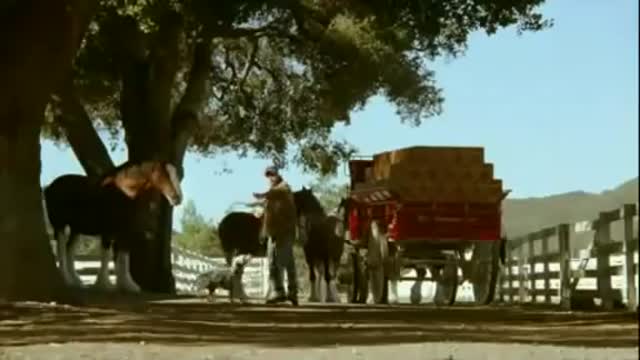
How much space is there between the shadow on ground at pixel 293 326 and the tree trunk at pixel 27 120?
3.22 feet

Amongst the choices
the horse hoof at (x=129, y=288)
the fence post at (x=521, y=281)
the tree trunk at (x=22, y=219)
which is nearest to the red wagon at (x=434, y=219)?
the fence post at (x=521, y=281)

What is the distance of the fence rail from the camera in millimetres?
17906

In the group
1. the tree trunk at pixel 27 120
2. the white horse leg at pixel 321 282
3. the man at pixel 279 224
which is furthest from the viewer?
the white horse leg at pixel 321 282

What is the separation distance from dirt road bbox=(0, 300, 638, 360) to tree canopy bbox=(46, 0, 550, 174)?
476 centimetres

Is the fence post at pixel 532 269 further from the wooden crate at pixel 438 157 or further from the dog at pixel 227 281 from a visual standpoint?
the dog at pixel 227 281

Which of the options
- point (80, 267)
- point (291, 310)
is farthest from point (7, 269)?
point (80, 267)

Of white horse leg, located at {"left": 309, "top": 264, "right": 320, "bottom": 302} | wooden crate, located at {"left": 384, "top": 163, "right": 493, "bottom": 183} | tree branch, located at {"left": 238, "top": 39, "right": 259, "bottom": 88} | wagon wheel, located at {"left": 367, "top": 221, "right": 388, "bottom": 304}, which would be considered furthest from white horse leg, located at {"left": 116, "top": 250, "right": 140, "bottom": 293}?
tree branch, located at {"left": 238, "top": 39, "right": 259, "bottom": 88}

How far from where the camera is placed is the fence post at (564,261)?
2147 centimetres

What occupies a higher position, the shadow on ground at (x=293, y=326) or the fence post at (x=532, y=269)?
the fence post at (x=532, y=269)

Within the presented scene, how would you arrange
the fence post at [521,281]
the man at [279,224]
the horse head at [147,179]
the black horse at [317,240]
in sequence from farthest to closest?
the fence post at [521,281]
the black horse at [317,240]
the horse head at [147,179]
the man at [279,224]

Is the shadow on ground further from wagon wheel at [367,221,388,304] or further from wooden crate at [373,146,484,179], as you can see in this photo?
wagon wheel at [367,221,388,304]

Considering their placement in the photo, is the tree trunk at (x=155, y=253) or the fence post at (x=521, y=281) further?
the fence post at (x=521, y=281)

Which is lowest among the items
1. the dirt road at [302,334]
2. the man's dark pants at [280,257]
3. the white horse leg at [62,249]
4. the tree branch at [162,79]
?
the dirt road at [302,334]

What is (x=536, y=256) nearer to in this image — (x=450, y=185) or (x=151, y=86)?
(x=450, y=185)
